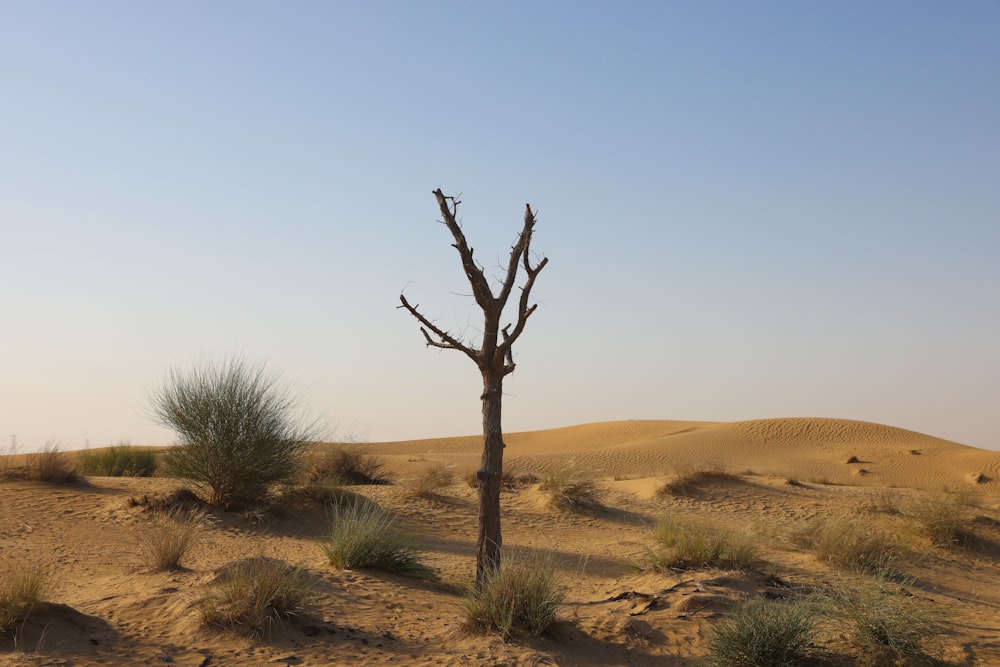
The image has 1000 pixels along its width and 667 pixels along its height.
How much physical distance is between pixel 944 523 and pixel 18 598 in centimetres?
1445

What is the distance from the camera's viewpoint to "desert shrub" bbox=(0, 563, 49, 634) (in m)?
7.72

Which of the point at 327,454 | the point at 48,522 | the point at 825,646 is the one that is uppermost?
the point at 327,454

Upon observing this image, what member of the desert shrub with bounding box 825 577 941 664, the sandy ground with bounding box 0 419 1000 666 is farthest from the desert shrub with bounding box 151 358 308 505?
the desert shrub with bounding box 825 577 941 664

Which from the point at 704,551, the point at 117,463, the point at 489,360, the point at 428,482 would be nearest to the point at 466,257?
the point at 489,360

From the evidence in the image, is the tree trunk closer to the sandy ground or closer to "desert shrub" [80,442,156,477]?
the sandy ground

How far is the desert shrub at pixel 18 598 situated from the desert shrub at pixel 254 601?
1461 mm

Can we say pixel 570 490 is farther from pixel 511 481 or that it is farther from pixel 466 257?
pixel 466 257

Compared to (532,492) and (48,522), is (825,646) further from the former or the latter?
(48,522)

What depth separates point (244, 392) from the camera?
15930mm

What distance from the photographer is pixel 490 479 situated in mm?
10305

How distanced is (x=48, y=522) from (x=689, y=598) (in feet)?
34.6

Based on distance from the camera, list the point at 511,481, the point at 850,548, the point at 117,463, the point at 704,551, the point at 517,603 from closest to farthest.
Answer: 1. the point at 517,603
2. the point at 704,551
3. the point at 850,548
4. the point at 511,481
5. the point at 117,463

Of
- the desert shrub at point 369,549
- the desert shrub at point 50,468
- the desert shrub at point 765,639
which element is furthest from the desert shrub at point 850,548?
the desert shrub at point 50,468

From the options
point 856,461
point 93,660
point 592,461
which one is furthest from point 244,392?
point 856,461
